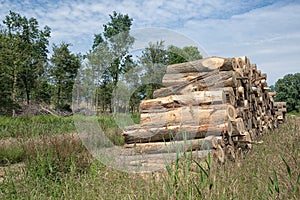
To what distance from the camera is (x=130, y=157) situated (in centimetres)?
493

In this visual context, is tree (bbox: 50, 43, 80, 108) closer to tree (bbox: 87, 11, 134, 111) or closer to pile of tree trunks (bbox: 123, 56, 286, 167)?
tree (bbox: 87, 11, 134, 111)

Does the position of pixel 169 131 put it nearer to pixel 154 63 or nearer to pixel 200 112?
pixel 200 112

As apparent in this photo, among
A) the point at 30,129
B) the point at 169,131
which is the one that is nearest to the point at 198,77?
the point at 169,131

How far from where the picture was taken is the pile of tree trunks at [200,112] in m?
4.95

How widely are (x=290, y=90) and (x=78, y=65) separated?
105ft

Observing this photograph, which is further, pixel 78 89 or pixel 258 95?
pixel 258 95

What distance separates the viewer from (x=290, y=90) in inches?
1698

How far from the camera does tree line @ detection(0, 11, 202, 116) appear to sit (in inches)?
287

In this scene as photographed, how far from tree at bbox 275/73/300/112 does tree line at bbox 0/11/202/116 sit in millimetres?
27812

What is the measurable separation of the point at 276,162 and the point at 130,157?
2.33 metres

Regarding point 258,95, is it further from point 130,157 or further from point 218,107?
point 130,157

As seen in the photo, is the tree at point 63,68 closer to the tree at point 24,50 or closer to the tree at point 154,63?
the tree at point 24,50

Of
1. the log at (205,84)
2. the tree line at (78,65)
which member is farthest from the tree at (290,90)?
the log at (205,84)

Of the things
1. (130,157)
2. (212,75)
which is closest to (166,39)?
(212,75)
